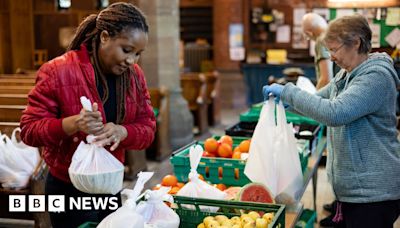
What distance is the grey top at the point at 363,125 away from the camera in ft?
7.84

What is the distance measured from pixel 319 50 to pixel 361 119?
241 cm

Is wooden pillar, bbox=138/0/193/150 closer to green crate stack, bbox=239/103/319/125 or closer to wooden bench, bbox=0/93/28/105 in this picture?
wooden bench, bbox=0/93/28/105

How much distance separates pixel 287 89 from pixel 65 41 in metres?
8.32

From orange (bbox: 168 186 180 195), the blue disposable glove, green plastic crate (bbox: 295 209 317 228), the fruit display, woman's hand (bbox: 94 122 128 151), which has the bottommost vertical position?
green plastic crate (bbox: 295 209 317 228)

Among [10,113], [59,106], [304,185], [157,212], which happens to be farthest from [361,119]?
[10,113]

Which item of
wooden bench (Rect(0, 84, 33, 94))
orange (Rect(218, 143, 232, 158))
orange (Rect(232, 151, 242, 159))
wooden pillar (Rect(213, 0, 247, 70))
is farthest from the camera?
wooden pillar (Rect(213, 0, 247, 70))

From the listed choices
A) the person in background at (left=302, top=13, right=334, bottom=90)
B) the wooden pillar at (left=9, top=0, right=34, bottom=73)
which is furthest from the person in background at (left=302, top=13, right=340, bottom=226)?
the wooden pillar at (left=9, top=0, right=34, bottom=73)

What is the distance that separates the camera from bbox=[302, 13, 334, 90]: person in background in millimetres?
4707

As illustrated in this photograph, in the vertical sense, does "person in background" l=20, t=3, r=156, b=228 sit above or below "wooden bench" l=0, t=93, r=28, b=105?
above

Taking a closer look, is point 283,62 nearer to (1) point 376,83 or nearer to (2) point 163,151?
(2) point 163,151

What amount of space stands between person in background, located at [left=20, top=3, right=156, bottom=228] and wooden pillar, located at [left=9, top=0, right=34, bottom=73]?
25.6ft

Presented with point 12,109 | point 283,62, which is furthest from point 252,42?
point 12,109

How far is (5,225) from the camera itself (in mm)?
4398

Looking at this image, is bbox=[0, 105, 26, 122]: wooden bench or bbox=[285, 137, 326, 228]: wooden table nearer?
bbox=[285, 137, 326, 228]: wooden table
